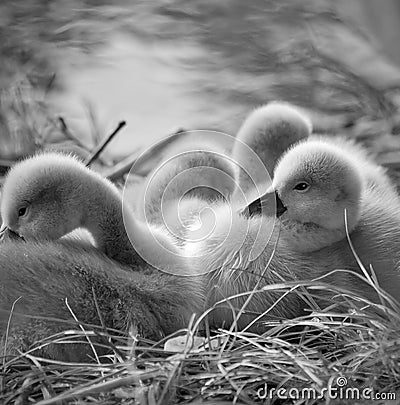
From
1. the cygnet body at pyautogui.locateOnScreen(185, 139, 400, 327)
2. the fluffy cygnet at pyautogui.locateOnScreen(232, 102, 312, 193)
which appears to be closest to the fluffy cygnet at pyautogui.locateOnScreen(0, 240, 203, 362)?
the cygnet body at pyautogui.locateOnScreen(185, 139, 400, 327)

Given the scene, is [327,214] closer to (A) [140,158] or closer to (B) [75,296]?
(B) [75,296]

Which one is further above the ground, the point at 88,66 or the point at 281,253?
the point at 281,253

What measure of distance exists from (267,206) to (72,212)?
→ 1.38 feet

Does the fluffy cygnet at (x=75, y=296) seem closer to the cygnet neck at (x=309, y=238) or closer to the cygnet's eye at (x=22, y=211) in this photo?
the cygnet's eye at (x=22, y=211)

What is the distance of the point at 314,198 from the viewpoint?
67.9 inches

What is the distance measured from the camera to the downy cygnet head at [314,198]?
171 cm

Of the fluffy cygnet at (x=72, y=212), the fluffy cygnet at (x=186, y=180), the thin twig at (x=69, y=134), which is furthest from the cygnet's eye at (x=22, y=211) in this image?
the thin twig at (x=69, y=134)

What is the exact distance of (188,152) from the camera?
203 centimetres

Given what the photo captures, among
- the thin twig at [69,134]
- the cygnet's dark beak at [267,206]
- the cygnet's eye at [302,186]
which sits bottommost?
the thin twig at [69,134]

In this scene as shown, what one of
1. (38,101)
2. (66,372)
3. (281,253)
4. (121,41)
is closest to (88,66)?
(121,41)

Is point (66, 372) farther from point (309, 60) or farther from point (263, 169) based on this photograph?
point (309, 60)

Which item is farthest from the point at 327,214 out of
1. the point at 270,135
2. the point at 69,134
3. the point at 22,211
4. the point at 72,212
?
the point at 69,134

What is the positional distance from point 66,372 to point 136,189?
36.2 inches

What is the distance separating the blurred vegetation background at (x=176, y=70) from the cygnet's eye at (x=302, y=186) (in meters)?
1.04
